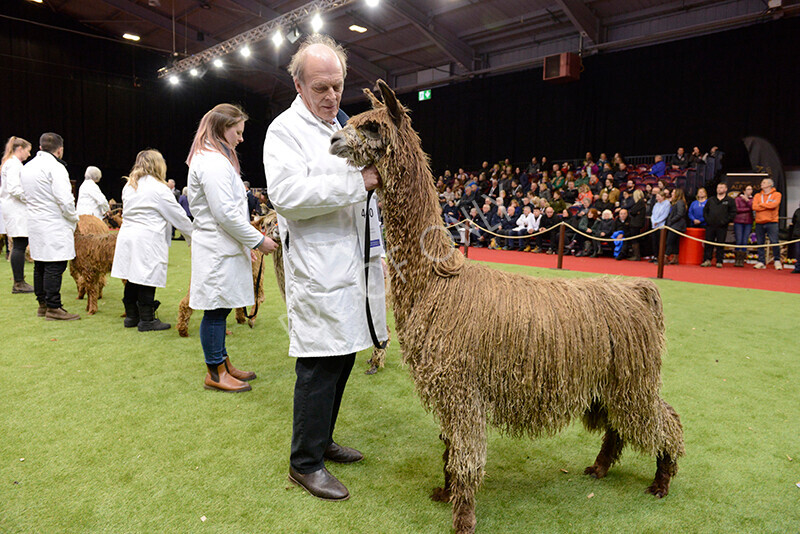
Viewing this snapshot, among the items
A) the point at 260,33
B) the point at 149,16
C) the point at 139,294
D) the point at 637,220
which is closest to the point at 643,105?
the point at 637,220

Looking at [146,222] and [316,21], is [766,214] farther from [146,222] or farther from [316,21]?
[316,21]

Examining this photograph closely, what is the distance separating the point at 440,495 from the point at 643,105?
16463mm

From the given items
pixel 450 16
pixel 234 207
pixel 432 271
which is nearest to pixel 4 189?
pixel 234 207

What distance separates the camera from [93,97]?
20.6 meters

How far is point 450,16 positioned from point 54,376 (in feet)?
54.5

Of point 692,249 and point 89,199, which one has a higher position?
point 89,199

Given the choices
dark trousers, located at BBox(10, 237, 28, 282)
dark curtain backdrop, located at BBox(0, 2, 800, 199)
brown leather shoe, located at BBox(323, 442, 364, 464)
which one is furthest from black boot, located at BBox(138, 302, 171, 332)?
dark curtain backdrop, located at BBox(0, 2, 800, 199)

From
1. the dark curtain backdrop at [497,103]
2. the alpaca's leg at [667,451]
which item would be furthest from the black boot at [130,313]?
the dark curtain backdrop at [497,103]

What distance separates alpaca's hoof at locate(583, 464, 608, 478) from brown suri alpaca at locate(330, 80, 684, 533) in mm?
477

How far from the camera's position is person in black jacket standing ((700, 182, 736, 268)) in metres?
10.6

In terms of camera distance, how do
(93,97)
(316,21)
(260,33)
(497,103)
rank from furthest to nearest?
(93,97), (497,103), (260,33), (316,21)

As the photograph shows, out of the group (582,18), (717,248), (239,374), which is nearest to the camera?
(239,374)

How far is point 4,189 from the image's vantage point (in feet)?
21.3

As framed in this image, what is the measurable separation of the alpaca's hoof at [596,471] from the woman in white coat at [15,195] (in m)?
7.13
